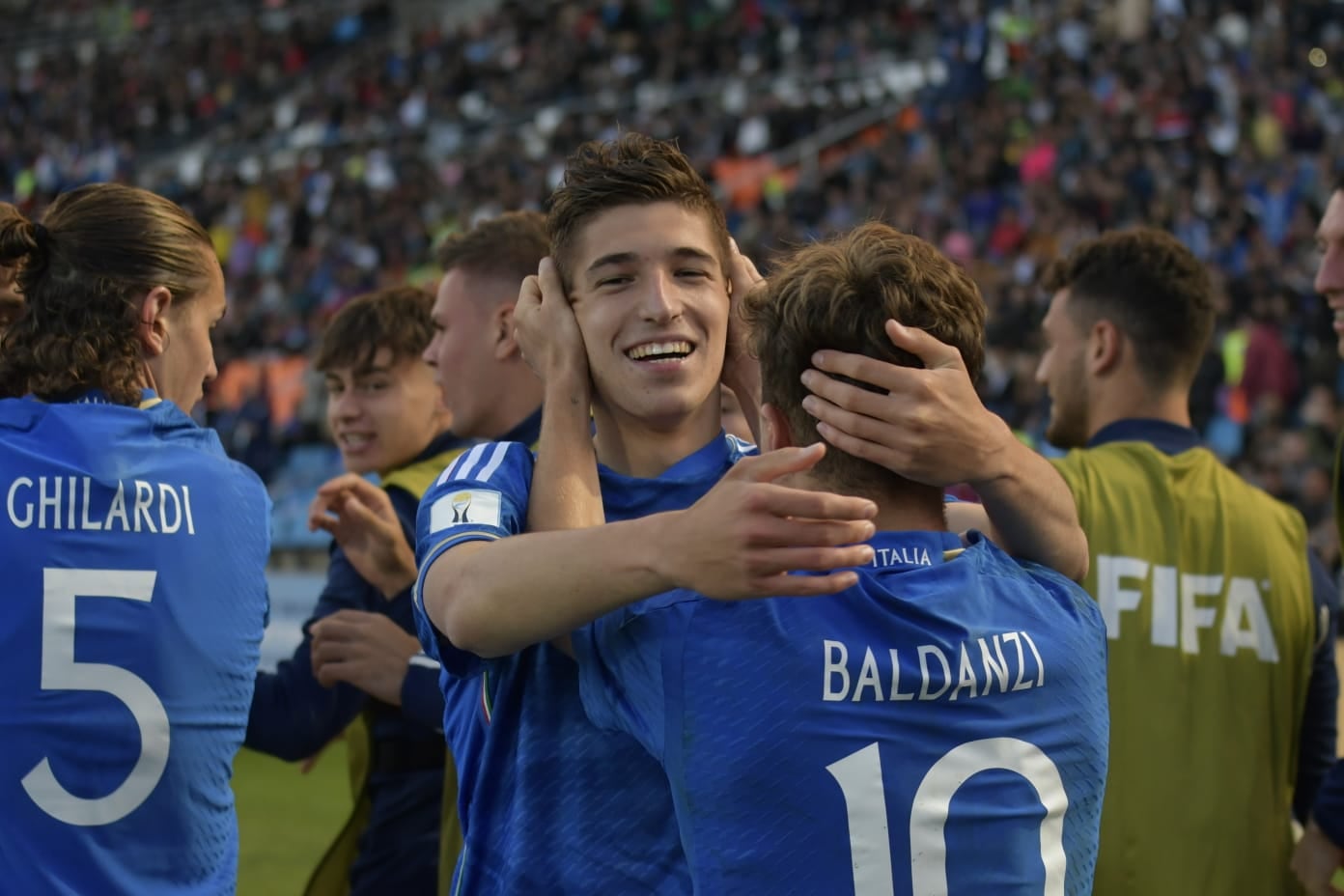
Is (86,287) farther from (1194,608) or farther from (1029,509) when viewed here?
(1194,608)

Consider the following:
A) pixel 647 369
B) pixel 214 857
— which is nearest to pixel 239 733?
pixel 214 857

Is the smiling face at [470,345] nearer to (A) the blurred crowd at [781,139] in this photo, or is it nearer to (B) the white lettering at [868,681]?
(B) the white lettering at [868,681]

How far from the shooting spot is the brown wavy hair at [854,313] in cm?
201

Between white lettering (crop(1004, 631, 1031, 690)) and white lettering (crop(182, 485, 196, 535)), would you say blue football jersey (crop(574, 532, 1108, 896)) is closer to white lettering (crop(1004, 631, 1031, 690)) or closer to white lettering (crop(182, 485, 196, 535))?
white lettering (crop(1004, 631, 1031, 690))

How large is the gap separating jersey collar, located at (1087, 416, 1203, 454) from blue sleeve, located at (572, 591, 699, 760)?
2.12 metres

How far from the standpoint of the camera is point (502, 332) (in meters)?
3.64

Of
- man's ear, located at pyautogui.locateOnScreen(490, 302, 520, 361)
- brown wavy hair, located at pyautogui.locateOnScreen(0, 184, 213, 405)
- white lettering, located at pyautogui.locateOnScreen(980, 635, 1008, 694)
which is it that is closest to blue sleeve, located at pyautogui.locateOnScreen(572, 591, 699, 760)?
white lettering, located at pyautogui.locateOnScreen(980, 635, 1008, 694)

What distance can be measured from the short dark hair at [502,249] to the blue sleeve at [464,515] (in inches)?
56.3

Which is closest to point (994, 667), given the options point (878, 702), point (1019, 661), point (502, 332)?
point (1019, 661)

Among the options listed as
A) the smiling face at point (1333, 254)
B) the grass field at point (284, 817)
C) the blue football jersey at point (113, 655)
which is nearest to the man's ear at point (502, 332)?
the blue football jersey at point (113, 655)

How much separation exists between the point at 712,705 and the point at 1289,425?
10965 millimetres

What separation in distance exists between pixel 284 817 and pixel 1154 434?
5.34 metres

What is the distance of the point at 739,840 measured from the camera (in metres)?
1.88

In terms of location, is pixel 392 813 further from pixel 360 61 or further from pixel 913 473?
pixel 360 61
